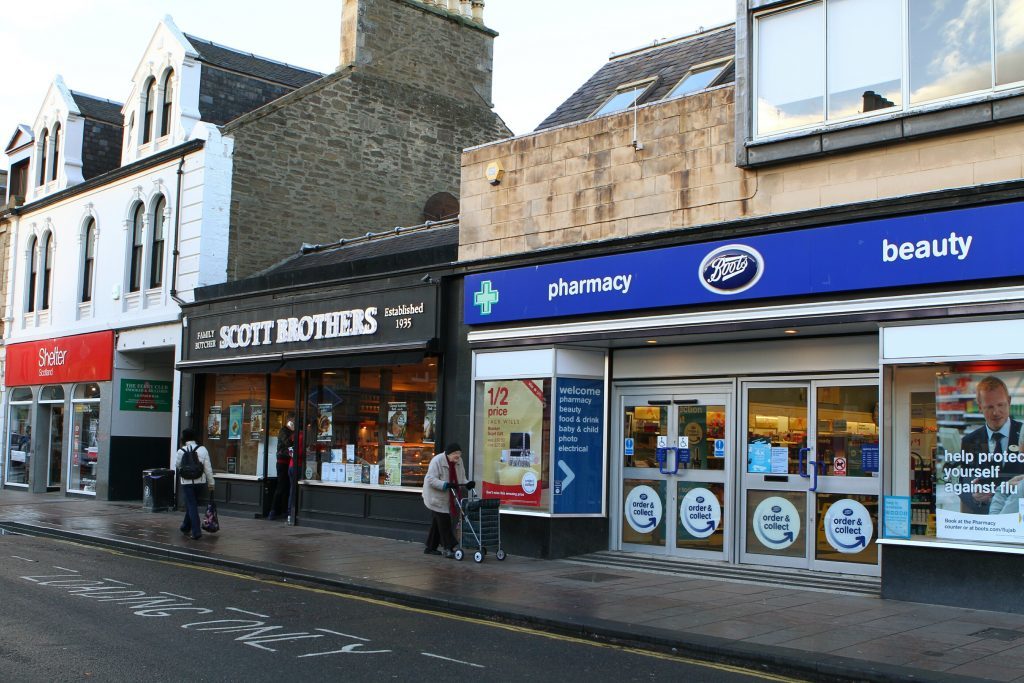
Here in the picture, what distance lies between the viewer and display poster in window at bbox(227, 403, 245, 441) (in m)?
21.3

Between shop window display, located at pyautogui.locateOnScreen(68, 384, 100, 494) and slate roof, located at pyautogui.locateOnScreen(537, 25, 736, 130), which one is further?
shop window display, located at pyautogui.locateOnScreen(68, 384, 100, 494)

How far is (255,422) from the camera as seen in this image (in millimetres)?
20938

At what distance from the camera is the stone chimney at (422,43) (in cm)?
2466

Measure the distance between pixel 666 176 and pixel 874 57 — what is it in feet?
9.69

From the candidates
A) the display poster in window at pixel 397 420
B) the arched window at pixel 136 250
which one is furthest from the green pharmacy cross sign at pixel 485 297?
the arched window at pixel 136 250

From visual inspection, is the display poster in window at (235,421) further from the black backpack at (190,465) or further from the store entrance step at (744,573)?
the store entrance step at (744,573)

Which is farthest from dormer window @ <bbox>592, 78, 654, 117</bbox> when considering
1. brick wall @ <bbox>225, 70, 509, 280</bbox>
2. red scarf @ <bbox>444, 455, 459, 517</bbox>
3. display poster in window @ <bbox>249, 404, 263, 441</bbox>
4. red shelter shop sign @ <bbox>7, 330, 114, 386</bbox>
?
red shelter shop sign @ <bbox>7, 330, 114, 386</bbox>

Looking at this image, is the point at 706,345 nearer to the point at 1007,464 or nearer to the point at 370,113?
the point at 1007,464

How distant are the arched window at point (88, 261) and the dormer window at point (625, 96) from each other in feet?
52.5

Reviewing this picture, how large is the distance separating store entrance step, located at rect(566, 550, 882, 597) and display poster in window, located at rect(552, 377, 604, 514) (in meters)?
0.80

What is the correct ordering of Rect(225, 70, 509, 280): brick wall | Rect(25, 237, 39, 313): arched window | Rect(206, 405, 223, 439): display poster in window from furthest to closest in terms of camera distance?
Rect(25, 237, 39, 313): arched window
Rect(225, 70, 509, 280): brick wall
Rect(206, 405, 223, 439): display poster in window

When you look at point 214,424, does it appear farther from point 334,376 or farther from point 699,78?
point 699,78

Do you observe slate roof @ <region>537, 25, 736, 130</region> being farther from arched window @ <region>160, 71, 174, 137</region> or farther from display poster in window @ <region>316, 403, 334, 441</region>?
arched window @ <region>160, 71, 174, 137</region>

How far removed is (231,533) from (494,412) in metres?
5.40
